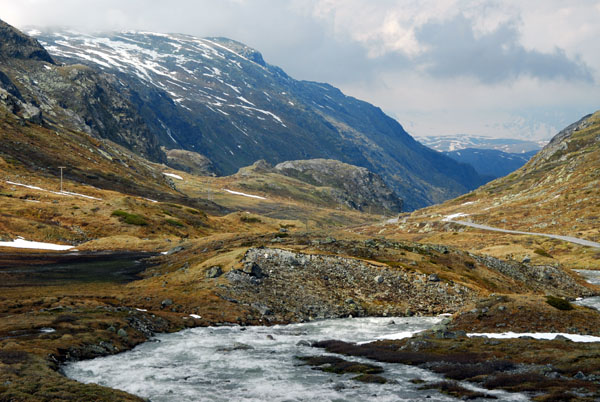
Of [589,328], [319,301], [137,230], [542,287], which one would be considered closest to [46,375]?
[319,301]

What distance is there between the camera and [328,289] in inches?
2493

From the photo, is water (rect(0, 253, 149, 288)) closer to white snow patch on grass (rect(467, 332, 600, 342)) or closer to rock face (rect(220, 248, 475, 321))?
rock face (rect(220, 248, 475, 321))

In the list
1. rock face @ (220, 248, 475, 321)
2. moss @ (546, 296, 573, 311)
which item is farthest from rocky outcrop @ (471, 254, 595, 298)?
moss @ (546, 296, 573, 311)

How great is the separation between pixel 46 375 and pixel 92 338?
1013 cm

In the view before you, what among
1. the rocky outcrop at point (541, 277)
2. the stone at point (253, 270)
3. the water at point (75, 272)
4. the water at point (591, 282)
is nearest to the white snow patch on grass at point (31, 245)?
the water at point (75, 272)

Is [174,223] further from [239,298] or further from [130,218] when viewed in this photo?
[239,298]

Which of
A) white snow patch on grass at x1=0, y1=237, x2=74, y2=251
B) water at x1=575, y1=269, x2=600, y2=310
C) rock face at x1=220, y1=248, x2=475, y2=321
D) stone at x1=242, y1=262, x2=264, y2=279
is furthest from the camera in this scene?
white snow patch on grass at x1=0, y1=237, x2=74, y2=251

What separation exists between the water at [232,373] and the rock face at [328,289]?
11.1 m

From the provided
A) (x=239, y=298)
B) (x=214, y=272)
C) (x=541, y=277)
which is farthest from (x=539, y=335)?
(x=541, y=277)

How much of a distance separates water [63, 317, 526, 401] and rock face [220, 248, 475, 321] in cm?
1111

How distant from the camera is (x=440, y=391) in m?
27.4

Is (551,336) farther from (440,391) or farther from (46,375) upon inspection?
(46,375)

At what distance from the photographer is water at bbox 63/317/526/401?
28000 mm

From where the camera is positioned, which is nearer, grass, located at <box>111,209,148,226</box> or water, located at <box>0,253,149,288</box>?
water, located at <box>0,253,149,288</box>
